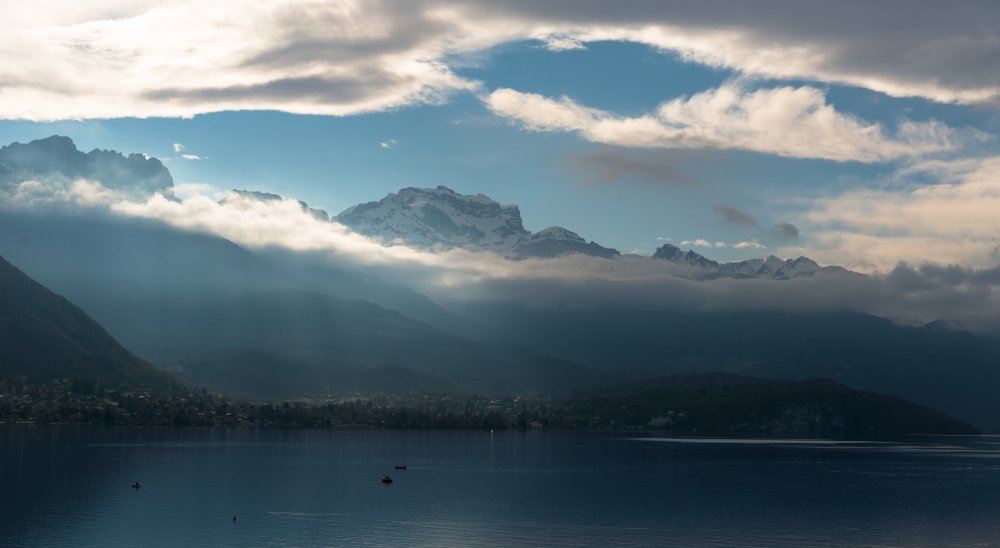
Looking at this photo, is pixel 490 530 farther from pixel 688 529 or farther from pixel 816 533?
pixel 816 533

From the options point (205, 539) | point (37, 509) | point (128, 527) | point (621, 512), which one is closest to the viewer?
point (205, 539)

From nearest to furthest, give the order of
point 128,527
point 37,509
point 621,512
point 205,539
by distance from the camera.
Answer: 1. point 205,539
2. point 128,527
3. point 37,509
4. point 621,512

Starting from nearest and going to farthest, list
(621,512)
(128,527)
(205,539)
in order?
(205,539) < (128,527) < (621,512)

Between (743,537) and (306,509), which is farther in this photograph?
(306,509)

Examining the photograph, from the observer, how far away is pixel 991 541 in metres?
171

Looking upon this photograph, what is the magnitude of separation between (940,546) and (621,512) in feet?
186

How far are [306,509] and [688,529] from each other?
2699 inches

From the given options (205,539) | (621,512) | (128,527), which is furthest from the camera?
(621,512)

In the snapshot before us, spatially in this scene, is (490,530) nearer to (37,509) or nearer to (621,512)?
(621,512)

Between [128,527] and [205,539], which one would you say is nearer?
[205,539]

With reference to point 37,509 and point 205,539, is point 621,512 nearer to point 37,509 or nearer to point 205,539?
point 205,539

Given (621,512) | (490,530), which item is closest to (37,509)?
(490,530)

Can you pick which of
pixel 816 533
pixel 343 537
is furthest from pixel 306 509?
pixel 816 533

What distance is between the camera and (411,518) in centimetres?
18475
